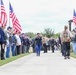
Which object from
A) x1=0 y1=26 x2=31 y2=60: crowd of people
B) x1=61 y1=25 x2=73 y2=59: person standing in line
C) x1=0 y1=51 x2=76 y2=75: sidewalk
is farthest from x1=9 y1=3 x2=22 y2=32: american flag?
x1=0 y1=51 x2=76 y2=75: sidewalk

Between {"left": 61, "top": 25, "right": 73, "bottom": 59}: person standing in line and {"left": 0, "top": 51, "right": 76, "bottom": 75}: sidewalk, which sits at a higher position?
{"left": 61, "top": 25, "right": 73, "bottom": 59}: person standing in line

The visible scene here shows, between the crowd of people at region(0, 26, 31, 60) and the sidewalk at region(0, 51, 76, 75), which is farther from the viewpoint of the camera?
the crowd of people at region(0, 26, 31, 60)

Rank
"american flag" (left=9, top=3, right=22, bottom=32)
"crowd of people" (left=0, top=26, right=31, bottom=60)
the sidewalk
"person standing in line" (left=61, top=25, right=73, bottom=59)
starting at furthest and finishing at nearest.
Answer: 1. "american flag" (left=9, top=3, right=22, bottom=32)
2. "person standing in line" (left=61, top=25, right=73, bottom=59)
3. "crowd of people" (left=0, top=26, right=31, bottom=60)
4. the sidewalk

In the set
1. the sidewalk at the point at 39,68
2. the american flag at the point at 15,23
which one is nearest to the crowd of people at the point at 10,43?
the american flag at the point at 15,23

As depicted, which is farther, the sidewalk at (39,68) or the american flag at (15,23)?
the american flag at (15,23)

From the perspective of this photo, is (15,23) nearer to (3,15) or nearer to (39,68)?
(3,15)

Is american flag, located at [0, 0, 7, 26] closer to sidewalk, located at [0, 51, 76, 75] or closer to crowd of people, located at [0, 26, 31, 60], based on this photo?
crowd of people, located at [0, 26, 31, 60]

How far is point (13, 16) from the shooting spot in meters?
30.1

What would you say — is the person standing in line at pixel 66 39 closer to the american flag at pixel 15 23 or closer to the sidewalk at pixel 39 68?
the sidewalk at pixel 39 68

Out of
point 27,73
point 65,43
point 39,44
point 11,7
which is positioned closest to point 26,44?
point 11,7

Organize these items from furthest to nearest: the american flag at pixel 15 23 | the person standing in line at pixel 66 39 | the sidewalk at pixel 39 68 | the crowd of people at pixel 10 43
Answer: the american flag at pixel 15 23, the person standing in line at pixel 66 39, the crowd of people at pixel 10 43, the sidewalk at pixel 39 68

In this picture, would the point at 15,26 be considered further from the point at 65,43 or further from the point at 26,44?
the point at 65,43

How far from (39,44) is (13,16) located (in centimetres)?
472

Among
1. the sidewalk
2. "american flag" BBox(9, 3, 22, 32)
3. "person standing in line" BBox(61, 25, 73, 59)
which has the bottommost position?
the sidewalk
